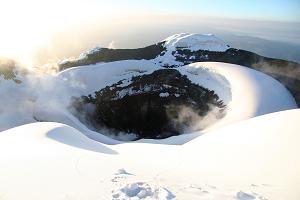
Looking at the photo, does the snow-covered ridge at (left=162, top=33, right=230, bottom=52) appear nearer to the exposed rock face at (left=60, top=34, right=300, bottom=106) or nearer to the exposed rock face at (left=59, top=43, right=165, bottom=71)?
the exposed rock face at (left=60, top=34, right=300, bottom=106)

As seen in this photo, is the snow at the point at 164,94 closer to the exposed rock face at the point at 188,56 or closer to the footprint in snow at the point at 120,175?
the exposed rock face at the point at 188,56

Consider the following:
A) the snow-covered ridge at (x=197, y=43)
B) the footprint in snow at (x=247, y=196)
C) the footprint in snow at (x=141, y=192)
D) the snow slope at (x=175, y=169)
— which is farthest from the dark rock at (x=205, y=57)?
the footprint in snow at (x=141, y=192)

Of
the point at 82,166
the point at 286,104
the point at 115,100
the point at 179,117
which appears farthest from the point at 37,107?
the point at 82,166

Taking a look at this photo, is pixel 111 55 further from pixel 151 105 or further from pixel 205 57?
pixel 151 105

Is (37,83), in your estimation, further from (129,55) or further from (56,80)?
(129,55)

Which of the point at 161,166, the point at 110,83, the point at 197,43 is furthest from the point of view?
the point at 197,43

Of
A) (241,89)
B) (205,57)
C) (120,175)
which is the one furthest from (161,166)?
(205,57)
